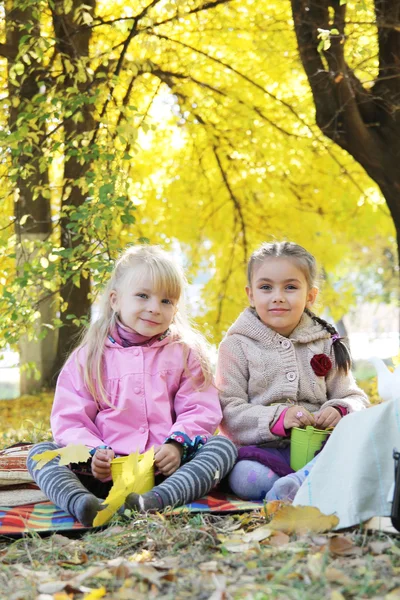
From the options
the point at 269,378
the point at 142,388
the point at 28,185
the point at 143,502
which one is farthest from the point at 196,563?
the point at 28,185

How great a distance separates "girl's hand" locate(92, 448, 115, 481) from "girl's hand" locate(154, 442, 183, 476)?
0.17 meters

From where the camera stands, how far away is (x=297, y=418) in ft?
9.84

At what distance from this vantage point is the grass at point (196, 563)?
6.06ft

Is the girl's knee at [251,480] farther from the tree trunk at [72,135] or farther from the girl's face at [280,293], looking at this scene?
the tree trunk at [72,135]

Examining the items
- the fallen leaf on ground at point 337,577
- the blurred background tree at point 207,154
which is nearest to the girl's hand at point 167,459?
the fallen leaf on ground at point 337,577

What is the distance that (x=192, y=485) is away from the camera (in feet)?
9.19

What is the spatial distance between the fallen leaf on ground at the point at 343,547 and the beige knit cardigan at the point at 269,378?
100 centimetres

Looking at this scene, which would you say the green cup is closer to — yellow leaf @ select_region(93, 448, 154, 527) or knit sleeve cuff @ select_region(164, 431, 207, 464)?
knit sleeve cuff @ select_region(164, 431, 207, 464)

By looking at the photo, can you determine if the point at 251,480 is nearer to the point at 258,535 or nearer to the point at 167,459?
the point at 167,459

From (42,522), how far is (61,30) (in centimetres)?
425

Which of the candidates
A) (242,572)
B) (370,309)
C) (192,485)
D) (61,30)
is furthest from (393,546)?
(370,309)

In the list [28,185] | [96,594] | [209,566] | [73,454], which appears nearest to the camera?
[96,594]

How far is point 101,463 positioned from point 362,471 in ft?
3.13

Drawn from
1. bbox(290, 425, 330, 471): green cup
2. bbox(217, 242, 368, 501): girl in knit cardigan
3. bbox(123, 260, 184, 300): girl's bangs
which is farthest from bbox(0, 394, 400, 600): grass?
bbox(123, 260, 184, 300): girl's bangs
